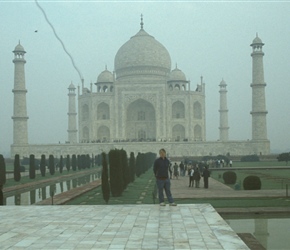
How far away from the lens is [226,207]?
7.95 meters

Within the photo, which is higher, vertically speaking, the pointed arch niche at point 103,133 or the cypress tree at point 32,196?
the pointed arch niche at point 103,133

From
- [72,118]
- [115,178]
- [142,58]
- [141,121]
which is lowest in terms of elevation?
[115,178]

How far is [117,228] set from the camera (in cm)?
487

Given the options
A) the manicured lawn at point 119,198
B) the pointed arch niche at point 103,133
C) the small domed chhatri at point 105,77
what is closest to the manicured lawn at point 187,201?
the manicured lawn at point 119,198

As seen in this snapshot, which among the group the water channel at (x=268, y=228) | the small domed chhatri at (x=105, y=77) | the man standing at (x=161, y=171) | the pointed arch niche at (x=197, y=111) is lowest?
the water channel at (x=268, y=228)

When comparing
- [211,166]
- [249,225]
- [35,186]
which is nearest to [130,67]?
[211,166]

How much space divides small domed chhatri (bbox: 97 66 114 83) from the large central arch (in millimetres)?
3387

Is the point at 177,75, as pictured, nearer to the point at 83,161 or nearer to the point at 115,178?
the point at 83,161

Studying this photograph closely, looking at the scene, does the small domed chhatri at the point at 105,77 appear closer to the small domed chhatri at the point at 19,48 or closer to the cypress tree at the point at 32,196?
the small domed chhatri at the point at 19,48

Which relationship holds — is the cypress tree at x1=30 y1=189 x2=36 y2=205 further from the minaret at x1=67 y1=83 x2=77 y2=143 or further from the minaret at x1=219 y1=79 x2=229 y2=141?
the minaret at x1=219 y1=79 x2=229 y2=141

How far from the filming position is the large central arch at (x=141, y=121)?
38375mm

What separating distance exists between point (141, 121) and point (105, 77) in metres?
5.06

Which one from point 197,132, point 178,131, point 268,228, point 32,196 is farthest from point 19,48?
point 268,228

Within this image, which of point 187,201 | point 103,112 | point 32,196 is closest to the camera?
point 187,201
